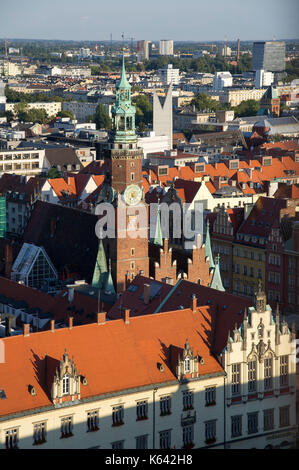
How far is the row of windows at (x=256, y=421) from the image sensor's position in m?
59.8

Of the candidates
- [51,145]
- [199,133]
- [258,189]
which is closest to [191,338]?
[258,189]

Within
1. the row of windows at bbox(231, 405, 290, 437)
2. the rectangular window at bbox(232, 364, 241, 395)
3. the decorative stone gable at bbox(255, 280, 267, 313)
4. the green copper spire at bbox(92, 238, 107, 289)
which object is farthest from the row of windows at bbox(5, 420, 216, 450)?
the green copper spire at bbox(92, 238, 107, 289)

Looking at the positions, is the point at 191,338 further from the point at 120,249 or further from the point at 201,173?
the point at 201,173

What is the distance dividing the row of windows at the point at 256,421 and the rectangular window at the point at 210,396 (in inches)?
59.0

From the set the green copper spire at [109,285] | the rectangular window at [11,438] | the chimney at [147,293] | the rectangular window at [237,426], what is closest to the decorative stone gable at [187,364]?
the rectangular window at [237,426]

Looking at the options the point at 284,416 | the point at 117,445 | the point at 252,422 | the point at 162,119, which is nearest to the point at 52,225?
the point at 284,416

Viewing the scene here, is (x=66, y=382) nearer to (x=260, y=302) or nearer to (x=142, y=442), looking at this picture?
(x=142, y=442)

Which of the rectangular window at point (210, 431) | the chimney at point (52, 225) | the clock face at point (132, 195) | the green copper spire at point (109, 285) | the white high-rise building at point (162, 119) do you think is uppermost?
the white high-rise building at point (162, 119)

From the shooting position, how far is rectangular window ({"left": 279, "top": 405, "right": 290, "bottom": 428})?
61.2 m

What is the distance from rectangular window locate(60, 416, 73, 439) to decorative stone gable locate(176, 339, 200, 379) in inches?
261

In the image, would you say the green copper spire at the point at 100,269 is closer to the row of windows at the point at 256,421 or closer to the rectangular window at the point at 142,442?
the row of windows at the point at 256,421

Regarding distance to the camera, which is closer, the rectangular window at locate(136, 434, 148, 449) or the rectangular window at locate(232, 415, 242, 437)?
the rectangular window at locate(136, 434, 148, 449)

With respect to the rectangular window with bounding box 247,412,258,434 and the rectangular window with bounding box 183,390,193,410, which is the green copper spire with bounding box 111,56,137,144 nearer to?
the rectangular window with bounding box 247,412,258,434

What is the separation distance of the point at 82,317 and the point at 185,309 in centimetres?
979
